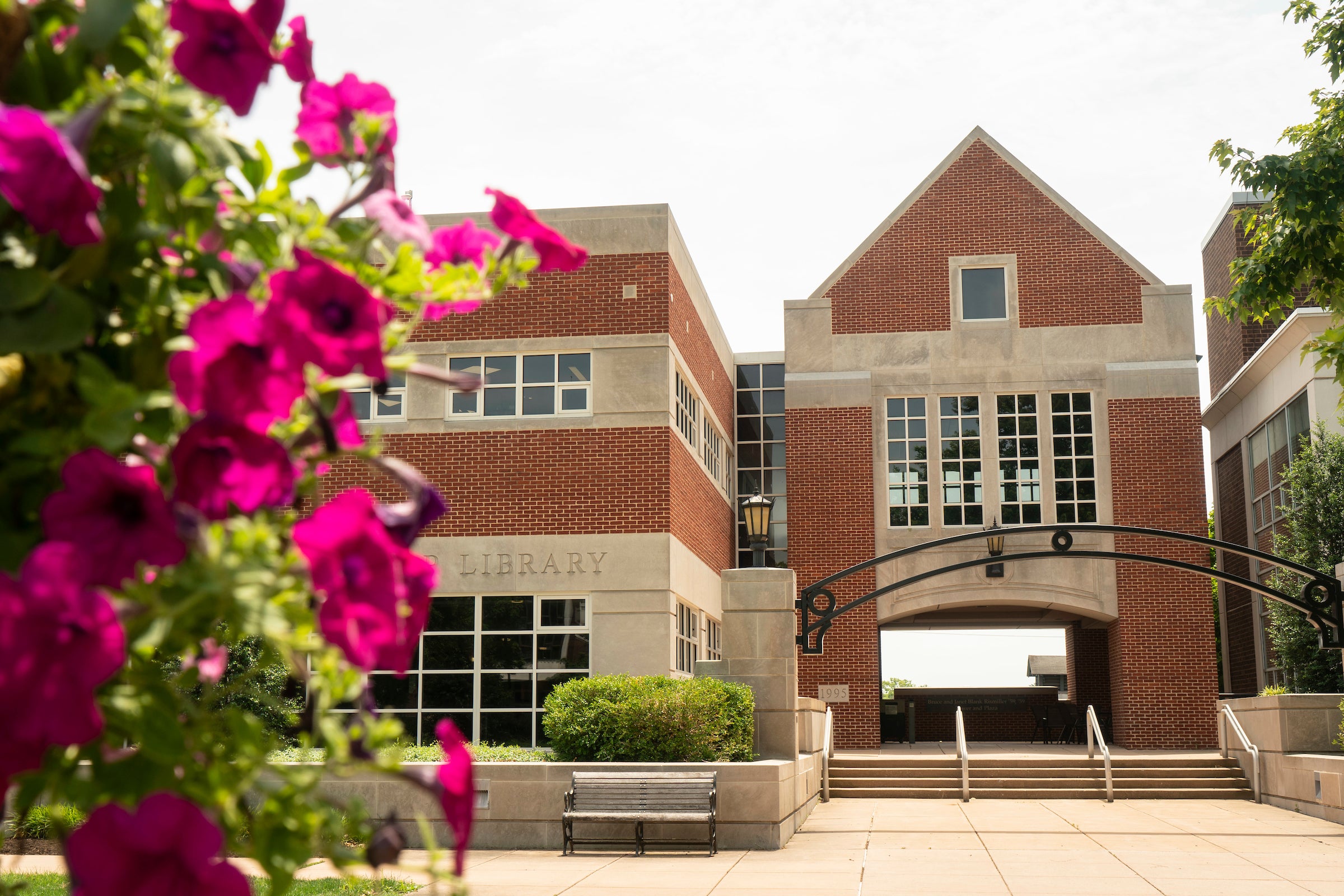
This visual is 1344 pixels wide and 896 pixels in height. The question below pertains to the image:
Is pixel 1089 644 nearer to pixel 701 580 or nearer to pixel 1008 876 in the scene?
pixel 701 580

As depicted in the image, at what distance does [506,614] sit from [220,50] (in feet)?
59.2

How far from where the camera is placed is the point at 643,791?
12.4 meters

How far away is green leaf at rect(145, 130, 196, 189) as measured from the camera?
4.00 feet

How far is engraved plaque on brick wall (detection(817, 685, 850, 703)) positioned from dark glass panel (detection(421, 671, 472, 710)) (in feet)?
28.7

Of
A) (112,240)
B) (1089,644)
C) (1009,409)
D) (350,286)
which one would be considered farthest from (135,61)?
(1089,644)

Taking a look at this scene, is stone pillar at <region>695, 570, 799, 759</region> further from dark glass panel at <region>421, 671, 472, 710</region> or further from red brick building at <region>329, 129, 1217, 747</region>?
dark glass panel at <region>421, 671, 472, 710</region>

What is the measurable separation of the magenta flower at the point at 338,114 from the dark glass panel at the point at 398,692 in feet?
58.3

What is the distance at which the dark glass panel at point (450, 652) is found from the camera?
1875 centimetres

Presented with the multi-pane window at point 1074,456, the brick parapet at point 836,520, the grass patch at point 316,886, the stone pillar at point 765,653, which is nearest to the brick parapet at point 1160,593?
the multi-pane window at point 1074,456

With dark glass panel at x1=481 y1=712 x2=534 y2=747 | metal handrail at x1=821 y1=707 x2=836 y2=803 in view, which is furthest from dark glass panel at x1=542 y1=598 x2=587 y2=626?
metal handrail at x1=821 y1=707 x2=836 y2=803

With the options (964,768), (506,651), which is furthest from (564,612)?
(964,768)

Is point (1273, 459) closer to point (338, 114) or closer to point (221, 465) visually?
point (338, 114)

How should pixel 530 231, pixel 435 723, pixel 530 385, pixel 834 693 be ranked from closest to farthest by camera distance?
pixel 530 231 < pixel 435 723 < pixel 530 385 < pixel 834 693

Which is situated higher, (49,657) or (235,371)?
(235,371)
